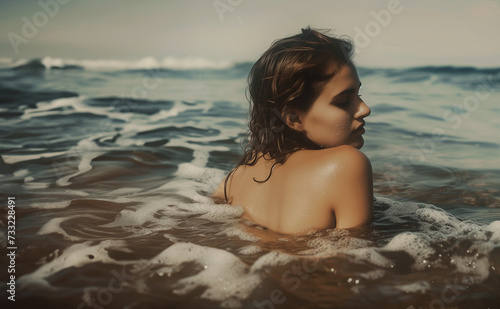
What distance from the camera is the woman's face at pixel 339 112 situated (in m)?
2.64

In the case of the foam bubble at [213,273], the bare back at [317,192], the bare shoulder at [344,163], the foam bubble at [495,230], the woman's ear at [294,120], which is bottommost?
the foam bubble at [495,230]

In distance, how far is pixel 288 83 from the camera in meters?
2.68

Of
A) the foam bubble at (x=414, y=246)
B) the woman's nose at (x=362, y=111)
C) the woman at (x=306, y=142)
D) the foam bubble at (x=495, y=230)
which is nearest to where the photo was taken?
the foam bubble at (x=414, y=246)

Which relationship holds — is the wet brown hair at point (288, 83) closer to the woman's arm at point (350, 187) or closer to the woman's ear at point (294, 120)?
the woman's ear at point (294, 120)

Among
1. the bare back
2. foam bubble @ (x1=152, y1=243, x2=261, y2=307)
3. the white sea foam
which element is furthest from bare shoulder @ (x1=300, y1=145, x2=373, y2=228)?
the white sea foam

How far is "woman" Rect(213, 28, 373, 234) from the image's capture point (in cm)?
240

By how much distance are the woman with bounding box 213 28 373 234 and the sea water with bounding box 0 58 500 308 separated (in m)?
0.11

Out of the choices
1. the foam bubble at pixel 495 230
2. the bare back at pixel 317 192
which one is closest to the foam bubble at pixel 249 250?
the bare back at pixel 317 192

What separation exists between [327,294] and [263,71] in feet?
4.50

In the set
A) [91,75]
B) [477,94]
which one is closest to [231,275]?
[477,94]

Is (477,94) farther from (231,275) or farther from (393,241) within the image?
(231,275)

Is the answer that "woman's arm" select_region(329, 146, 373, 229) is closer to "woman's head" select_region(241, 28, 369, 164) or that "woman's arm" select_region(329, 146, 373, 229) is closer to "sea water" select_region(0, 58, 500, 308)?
"sea water" select_region(0, 58, 500, 308)

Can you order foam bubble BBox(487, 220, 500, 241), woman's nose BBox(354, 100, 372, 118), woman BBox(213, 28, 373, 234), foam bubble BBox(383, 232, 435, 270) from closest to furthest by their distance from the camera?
foam bubble BBox(383, 232, 435, 270), woman BBox(213, 28, 373, 234), foam bubble BBox(487, 220, 500, 241), woman's nose BBox(354, 100, 372, 118)

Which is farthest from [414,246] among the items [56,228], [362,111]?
[56,228]
